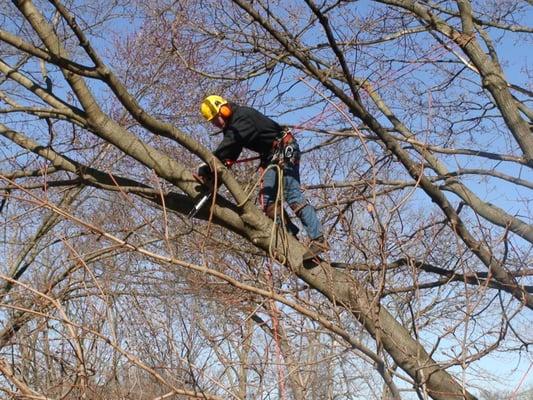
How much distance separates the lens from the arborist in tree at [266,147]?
4859 mm

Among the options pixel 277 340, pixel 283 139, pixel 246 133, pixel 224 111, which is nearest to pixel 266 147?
pixel 283 139

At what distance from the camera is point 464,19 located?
571 centimetres

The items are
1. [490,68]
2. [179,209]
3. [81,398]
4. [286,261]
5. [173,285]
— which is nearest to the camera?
[81,398]

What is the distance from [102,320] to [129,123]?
220 inches

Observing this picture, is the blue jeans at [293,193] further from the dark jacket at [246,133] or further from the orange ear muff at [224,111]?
the orange ear muff at [224,111]

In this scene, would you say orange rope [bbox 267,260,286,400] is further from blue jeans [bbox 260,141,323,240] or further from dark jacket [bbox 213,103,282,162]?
dark jacket [bbox 213,103,282,162]

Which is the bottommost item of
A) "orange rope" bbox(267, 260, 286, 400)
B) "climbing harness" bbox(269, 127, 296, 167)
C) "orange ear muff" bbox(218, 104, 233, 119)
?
"orange rope" bbox(267, 260, 286, 400)

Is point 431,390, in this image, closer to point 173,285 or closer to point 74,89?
Answer: point 74,89

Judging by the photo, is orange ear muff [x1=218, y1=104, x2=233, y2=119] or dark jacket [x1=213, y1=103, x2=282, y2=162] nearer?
dark jacket [x1=213, y1=103, x2=282, y2=162]

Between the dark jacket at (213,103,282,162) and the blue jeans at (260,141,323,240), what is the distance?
199 mm

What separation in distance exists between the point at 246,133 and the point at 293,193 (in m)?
0.58

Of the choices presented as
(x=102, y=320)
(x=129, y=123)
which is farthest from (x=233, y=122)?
(x=129, y=123)

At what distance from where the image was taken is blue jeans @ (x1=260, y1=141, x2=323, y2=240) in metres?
4.85

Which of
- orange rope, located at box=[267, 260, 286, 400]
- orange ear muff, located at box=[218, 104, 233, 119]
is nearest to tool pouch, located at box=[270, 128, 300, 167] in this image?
orange ear muff, located at box=[218, 104, 233, 119]
